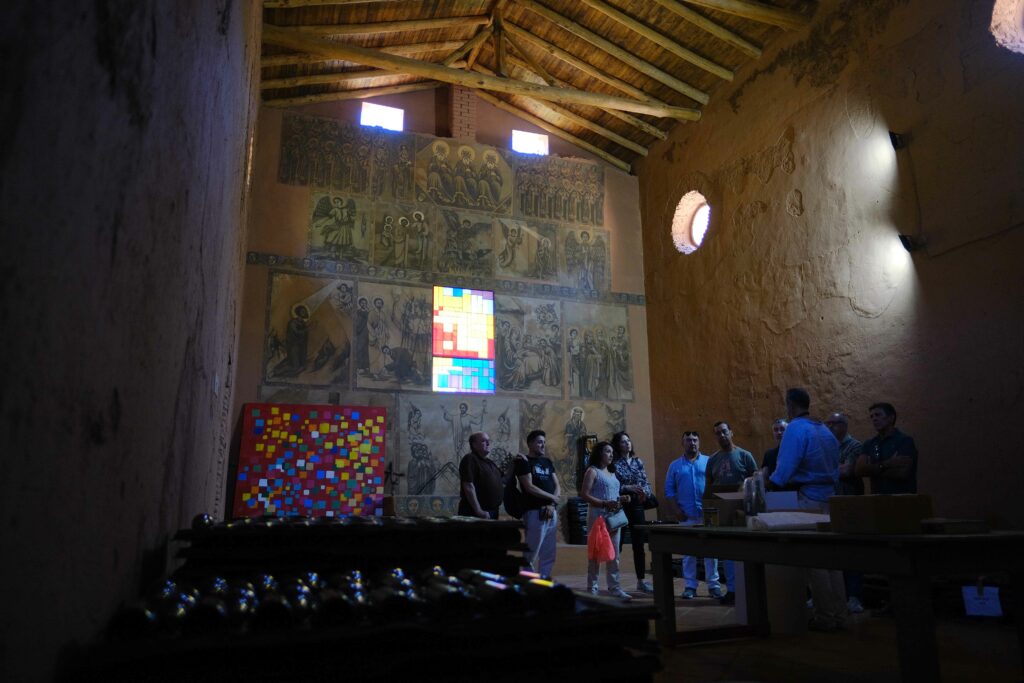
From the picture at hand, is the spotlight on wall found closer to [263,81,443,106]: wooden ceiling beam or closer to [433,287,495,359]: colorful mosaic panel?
[433,287,495,359]: colorful mosaic panel

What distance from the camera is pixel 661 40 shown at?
1160 centimetres

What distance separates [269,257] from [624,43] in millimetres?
6967

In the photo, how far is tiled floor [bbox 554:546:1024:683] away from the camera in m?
3.80

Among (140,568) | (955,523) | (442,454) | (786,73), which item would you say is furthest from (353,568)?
(786,73)

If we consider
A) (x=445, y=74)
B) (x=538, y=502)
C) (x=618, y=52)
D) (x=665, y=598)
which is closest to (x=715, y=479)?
(x=538, y=502)

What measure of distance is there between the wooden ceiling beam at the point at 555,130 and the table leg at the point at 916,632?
12790 millimetres

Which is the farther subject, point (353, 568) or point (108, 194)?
point (353, 568)

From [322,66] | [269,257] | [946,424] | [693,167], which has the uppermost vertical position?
[322,66]

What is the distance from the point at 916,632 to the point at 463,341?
10.2m

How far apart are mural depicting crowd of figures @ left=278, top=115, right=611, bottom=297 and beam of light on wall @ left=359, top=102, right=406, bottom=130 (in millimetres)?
595

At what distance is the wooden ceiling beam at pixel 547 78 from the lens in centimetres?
1345

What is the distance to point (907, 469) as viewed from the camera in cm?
626

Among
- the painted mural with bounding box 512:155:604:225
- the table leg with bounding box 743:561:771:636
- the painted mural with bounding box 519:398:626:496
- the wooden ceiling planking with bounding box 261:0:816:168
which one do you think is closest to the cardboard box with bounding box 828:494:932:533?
the table leg with bounding box 743:561:771:636

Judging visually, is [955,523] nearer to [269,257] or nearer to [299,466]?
[299,466]
